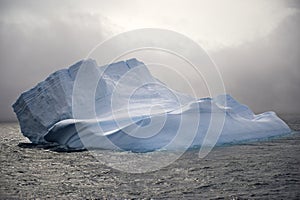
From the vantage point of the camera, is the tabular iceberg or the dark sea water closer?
the dark sea water

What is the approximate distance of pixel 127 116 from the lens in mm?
17984

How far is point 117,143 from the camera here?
618 inches

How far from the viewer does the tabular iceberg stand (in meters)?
15.9

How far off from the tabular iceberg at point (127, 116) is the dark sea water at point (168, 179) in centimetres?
277

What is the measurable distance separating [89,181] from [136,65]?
55.7 feet

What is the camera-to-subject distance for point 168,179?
9.20 m

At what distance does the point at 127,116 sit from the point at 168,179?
9028 millimetres

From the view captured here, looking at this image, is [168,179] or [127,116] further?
[127,116]

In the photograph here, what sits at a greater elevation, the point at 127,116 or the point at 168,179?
the point at 127,116

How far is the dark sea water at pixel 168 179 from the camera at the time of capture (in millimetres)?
7680

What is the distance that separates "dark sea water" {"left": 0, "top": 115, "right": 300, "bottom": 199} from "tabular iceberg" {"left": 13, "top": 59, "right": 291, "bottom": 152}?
277 centimetres

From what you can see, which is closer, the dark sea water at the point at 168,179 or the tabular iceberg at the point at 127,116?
the dark sea water at the point at 168,179

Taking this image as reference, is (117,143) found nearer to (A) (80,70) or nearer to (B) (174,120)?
(B) (174,120)

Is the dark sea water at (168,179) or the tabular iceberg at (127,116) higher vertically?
the tabular iceberg at (127,116)
